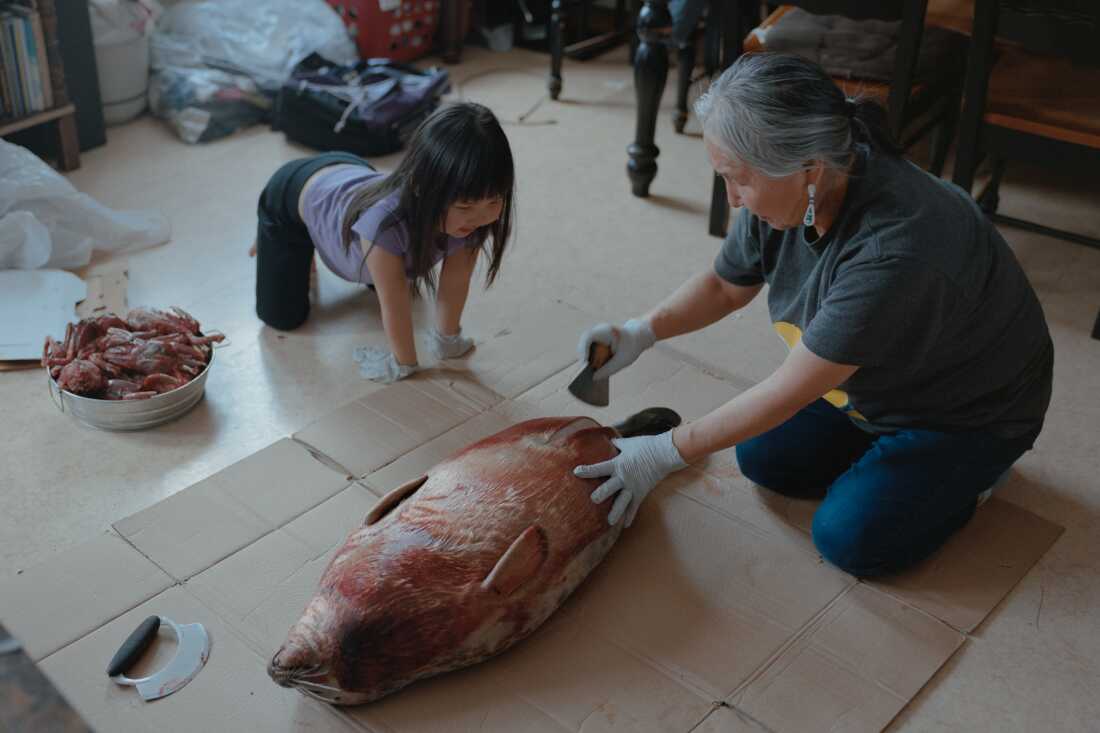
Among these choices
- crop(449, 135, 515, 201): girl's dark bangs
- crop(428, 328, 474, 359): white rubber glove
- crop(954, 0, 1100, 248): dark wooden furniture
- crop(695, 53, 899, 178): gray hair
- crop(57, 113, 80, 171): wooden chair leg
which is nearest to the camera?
crop(695, 53, 899, 178): gray hair

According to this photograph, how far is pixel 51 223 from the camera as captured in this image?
2564 millimetres

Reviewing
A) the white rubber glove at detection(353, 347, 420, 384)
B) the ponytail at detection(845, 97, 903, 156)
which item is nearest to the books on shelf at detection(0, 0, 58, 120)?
the white rubber glove at detection(353, 347, 420, 384)

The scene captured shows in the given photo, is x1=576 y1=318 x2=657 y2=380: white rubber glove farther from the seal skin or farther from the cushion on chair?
the cushion on chair

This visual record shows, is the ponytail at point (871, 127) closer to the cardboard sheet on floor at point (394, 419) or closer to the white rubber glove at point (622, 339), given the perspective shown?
→ the white rubber glove at point (622, 339)

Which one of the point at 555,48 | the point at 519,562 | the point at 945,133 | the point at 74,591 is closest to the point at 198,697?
the point at 74,591

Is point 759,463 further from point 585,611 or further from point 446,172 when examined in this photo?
point 446,172

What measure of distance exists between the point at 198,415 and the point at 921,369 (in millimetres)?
1341

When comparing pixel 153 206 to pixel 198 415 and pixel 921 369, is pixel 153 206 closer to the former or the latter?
pixel 198 415

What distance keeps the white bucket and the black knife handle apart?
2.15 m

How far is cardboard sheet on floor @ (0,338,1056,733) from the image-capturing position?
1.47 m

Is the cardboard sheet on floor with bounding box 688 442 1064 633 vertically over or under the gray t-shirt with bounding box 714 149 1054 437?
under

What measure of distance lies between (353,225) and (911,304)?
1078 mm

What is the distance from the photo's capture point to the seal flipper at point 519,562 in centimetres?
148

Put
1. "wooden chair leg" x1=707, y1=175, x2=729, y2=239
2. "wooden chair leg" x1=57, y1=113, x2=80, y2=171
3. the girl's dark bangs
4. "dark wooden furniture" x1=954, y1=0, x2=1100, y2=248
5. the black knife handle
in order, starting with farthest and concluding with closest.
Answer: "wooden chair leg" x1=57, y1=113, x2=80, y2=171 < "wooden chair leg" x1=707, y1=175, x2=729, y2=239 < "dark wooden furniture" x1=954, y1=0, x2=1100, y2=248 < the girl's dark bangs < the black knife handle
